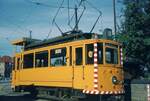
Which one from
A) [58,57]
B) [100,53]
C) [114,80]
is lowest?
[114,80]

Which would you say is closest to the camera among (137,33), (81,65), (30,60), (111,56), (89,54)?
(89,54)

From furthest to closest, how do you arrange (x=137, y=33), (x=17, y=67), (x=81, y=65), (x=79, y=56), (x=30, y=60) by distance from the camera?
(x=137, y=33)
(x=17, y=67)
(x=30, y=60)
(x=79, y=56)
(x=81, y=65)

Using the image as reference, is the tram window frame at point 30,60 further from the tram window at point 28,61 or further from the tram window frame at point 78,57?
the tram window frame at point 78,57

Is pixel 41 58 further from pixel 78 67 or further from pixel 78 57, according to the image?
pixel 78 67

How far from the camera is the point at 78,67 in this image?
690 inches

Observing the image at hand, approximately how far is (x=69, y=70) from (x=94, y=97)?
6.32 feet

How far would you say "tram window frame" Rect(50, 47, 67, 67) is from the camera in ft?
61.3

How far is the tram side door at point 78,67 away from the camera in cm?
1733

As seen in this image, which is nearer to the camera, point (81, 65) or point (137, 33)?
point (81, 65)

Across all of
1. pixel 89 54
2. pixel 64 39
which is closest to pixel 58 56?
pixel 64 39

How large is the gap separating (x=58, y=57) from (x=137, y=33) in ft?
26.0

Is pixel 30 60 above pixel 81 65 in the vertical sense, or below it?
above

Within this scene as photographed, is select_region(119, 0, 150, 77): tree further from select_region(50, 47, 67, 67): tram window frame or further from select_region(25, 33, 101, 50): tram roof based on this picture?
select_region(50, 47, 67, 67): tram window frame

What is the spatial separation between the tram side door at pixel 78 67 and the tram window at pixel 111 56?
134cm
